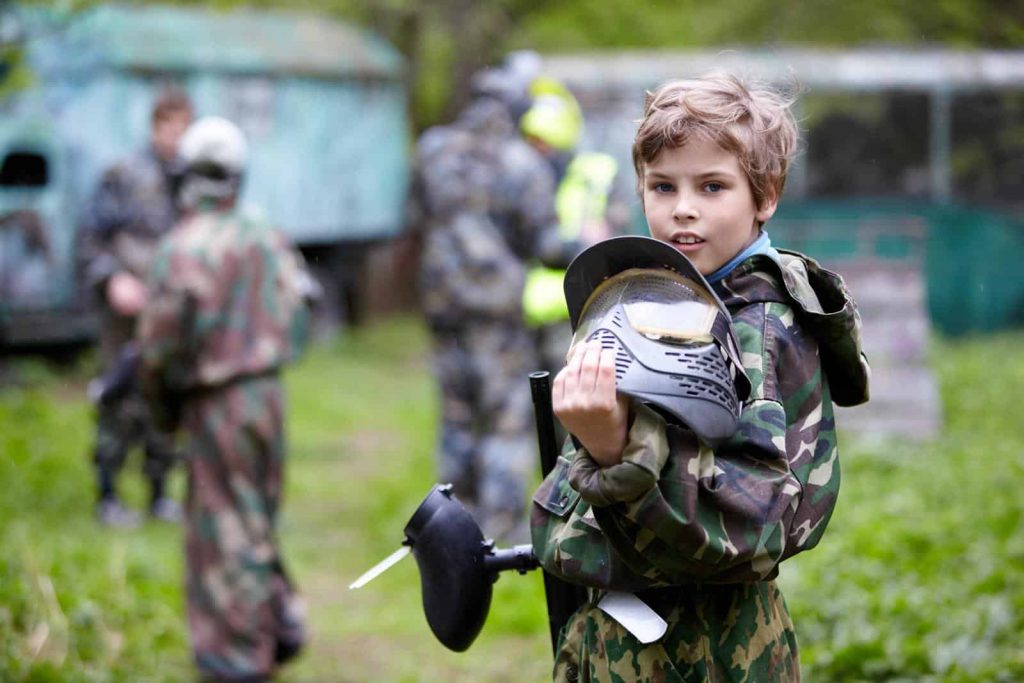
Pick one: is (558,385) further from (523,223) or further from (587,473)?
(523,223)

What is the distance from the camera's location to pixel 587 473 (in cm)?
228

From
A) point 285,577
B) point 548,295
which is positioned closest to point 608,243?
point 285,577

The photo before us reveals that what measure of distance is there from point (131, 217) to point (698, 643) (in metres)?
6.90

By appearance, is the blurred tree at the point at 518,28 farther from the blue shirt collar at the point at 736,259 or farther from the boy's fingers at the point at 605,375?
the boy's fingers at the point at 605,375

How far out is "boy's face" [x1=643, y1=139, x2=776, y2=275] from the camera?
2.46 meters

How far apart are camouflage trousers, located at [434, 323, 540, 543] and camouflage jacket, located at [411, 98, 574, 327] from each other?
14 cm

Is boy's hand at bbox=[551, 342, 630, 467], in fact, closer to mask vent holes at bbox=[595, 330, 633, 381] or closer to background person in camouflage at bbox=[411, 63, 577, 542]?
mask vent holes at bbox=[595, 330, 633, 381]

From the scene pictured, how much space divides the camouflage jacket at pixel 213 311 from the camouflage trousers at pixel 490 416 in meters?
2.16

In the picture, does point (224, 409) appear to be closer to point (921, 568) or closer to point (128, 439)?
point (921, 568)

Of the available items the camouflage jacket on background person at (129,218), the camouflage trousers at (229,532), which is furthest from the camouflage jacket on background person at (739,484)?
the camouflage jacket on background person at (129,218)

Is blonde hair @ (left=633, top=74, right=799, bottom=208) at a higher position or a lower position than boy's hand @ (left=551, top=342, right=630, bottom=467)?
higher

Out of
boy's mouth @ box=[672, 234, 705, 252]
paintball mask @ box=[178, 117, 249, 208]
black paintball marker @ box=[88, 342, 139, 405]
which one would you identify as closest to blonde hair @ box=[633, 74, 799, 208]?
boy's mouth @ box=[672, 234, 705, 252]

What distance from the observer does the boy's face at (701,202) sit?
246 cm

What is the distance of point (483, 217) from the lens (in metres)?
7.67
